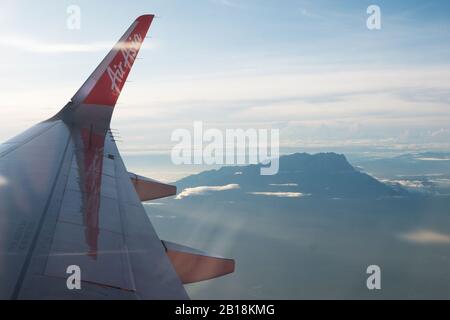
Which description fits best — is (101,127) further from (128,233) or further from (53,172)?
(128,233)

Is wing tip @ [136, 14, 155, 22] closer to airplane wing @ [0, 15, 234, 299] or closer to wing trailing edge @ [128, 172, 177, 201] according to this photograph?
airplane wing @ [0, 15, 234, 299]

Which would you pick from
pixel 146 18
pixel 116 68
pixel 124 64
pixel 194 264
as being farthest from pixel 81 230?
pixel 146 18

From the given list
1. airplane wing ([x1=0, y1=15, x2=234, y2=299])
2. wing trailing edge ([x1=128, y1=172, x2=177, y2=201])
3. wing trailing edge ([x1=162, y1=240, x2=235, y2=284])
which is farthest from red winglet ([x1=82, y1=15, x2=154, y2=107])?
wing trailing edge ([x1=162, y1=240, x2=235, y2=284])

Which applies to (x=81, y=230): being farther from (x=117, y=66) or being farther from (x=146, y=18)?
(x=146, y=18)

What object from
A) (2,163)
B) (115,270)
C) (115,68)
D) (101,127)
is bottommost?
(115,270)

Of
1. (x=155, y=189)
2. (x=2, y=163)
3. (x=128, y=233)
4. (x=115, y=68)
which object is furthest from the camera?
(x=115, y=68)

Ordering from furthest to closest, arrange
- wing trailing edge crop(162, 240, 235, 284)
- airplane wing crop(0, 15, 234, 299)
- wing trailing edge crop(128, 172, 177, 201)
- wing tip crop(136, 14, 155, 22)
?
wing tip crop(136, 14, 155, 22) → wing trailing edge crop(128, 172, 177, 201) → wing trailing edge crop(162, 240, 235, 284) → airplane wing crop(0, 15, 234, 299)
